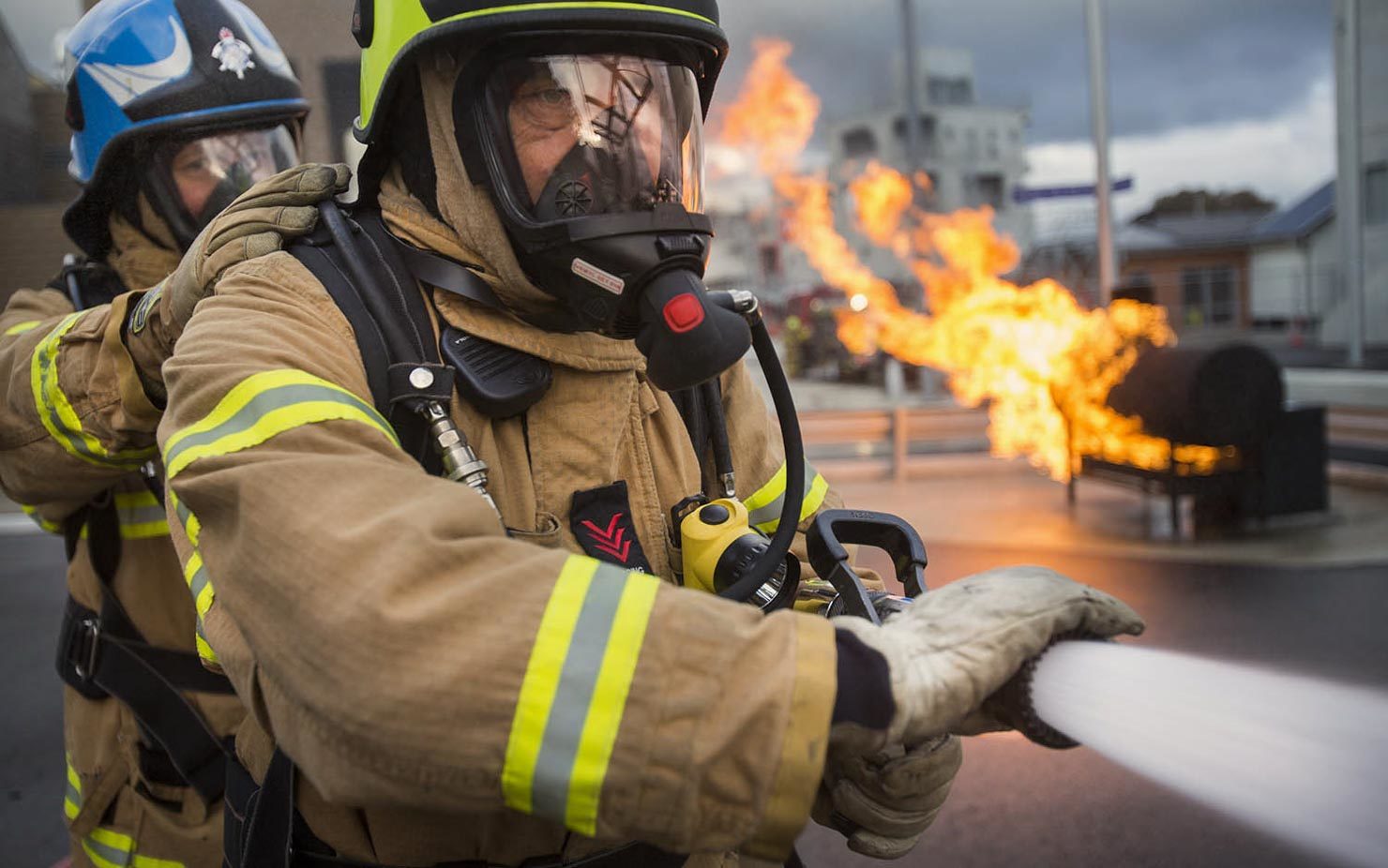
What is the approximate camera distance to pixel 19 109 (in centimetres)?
664

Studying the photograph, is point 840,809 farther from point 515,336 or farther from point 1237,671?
point 515,336

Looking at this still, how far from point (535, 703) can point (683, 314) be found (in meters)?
0.66

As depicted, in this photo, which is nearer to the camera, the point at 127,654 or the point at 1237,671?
the point at 1237,671

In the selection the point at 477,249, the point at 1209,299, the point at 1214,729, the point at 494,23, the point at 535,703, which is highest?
the point at 1209,299

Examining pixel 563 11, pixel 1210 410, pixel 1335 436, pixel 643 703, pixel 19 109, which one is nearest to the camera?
pixel 643 703

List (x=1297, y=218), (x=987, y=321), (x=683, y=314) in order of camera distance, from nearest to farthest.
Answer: (x=683, y=314)
(x=987, y=321)
(x=1297, y=218)

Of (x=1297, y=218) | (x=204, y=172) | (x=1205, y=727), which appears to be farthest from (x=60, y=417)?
(x=1297, y=218)

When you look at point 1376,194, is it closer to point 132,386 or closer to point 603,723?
point 132,386

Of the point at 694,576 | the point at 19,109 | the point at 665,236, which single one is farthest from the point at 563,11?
the point at 19,109

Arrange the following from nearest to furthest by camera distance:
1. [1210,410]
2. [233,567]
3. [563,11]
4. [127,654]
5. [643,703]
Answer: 1. [643,703]
2. [233,567]
3. [563,11]
4. [127,654]
5. [1210,410]

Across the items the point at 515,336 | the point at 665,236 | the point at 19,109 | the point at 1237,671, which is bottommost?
the point at 1237,671

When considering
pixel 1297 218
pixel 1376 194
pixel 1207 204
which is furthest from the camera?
pixel 1207 204

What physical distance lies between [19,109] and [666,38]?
6725mm

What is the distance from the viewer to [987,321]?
10664mm
